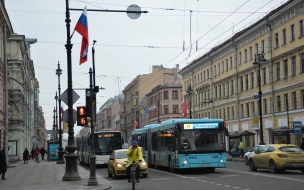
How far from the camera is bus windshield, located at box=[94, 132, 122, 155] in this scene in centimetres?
3959

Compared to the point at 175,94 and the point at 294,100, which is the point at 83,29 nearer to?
the point at 294,100

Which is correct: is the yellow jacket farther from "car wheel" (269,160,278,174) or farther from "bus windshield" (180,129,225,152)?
"car wheel" (269,160,278,174)

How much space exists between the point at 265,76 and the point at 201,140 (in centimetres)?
3124

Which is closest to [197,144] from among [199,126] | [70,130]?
[199,126]

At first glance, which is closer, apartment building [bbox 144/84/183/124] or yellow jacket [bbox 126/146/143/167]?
yellow jacket [bbox 126/146/143/167]

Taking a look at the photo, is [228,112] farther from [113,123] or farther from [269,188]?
[113,123]

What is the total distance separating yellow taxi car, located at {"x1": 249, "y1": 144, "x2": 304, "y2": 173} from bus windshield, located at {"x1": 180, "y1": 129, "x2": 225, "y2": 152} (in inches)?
82.6

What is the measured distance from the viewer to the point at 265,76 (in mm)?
56562

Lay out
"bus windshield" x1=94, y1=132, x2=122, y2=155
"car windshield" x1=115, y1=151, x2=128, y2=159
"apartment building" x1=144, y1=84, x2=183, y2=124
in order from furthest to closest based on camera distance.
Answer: "apartment building" x1=144, y1=84, x2=183, y2=124
"bus windshield" x1=94, y1=132, x2=122, y2=155
"car windshield" x1=115, y1=151, x2=128, y2=159

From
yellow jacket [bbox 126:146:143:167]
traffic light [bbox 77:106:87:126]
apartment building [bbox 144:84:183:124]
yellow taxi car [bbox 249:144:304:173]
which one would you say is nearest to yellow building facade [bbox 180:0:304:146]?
yellow taxi car [bbox 249:144:304:173]

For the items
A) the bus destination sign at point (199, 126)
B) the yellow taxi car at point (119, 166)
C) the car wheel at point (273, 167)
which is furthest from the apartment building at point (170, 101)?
the car wheel at point (273, 167)

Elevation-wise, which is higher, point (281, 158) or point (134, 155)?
point (134, 155)

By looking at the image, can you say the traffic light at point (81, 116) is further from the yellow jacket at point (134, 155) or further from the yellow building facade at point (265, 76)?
the yellow building facade at point (265, 76)

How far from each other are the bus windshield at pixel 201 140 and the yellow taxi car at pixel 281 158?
2.10 meters
